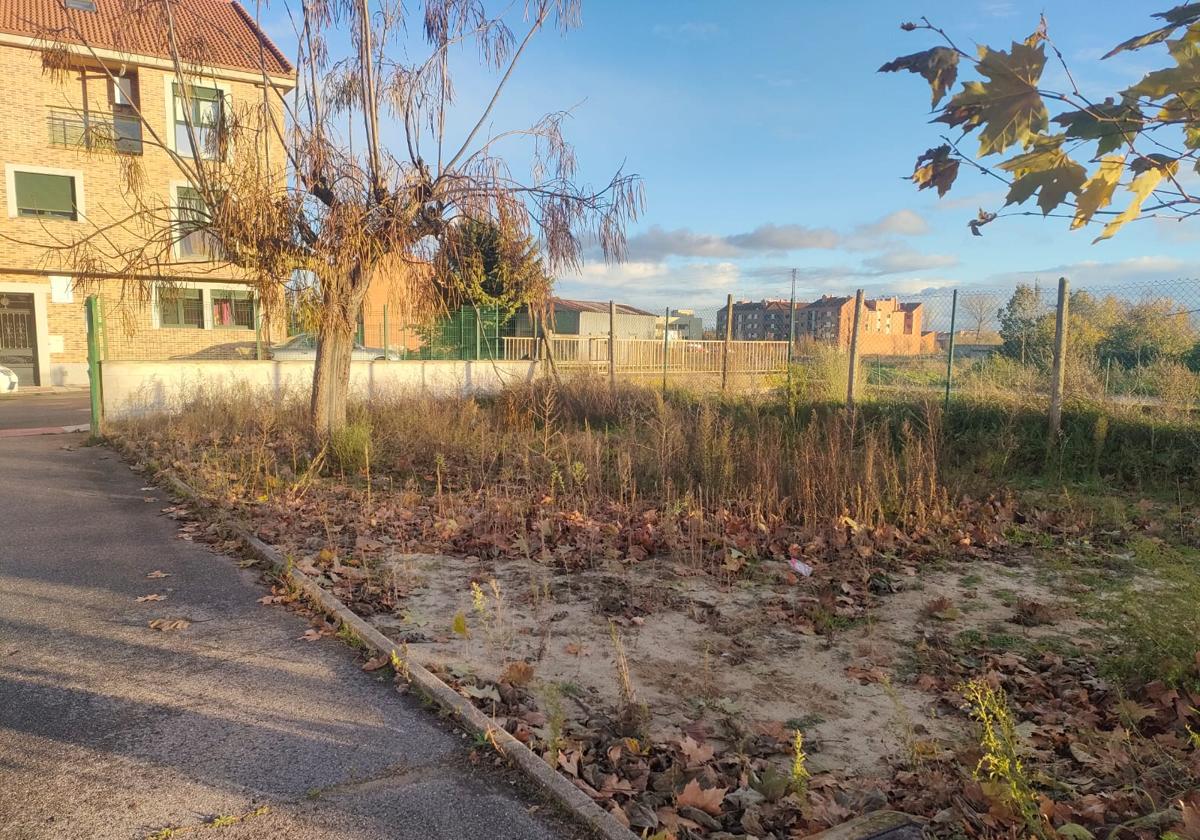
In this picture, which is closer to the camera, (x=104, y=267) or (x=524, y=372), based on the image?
(x=104, y=267)

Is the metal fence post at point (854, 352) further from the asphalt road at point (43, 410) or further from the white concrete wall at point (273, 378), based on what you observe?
the asphalt road at point (43, 410)

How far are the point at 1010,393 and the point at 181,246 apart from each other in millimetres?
22677

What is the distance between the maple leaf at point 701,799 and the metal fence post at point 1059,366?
8094mm

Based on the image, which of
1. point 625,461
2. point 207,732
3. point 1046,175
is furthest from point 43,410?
point 1046,175

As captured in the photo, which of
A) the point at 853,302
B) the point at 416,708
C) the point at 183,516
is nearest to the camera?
the point at 416,708

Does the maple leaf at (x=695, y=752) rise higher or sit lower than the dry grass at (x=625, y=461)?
lower

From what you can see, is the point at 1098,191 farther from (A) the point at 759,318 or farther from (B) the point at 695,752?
(A) the point at 759,318

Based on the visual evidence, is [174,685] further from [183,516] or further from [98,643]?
[183,516]

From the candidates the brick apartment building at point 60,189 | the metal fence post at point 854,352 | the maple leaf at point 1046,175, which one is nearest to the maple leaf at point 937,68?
the maple leaf at point 1046,175

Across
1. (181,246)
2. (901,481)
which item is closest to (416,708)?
(901,481)

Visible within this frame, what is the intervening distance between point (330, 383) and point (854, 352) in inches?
289

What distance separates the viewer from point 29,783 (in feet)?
8.57

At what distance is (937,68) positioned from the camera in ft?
5.60

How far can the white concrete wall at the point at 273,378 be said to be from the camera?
42.1 feet
